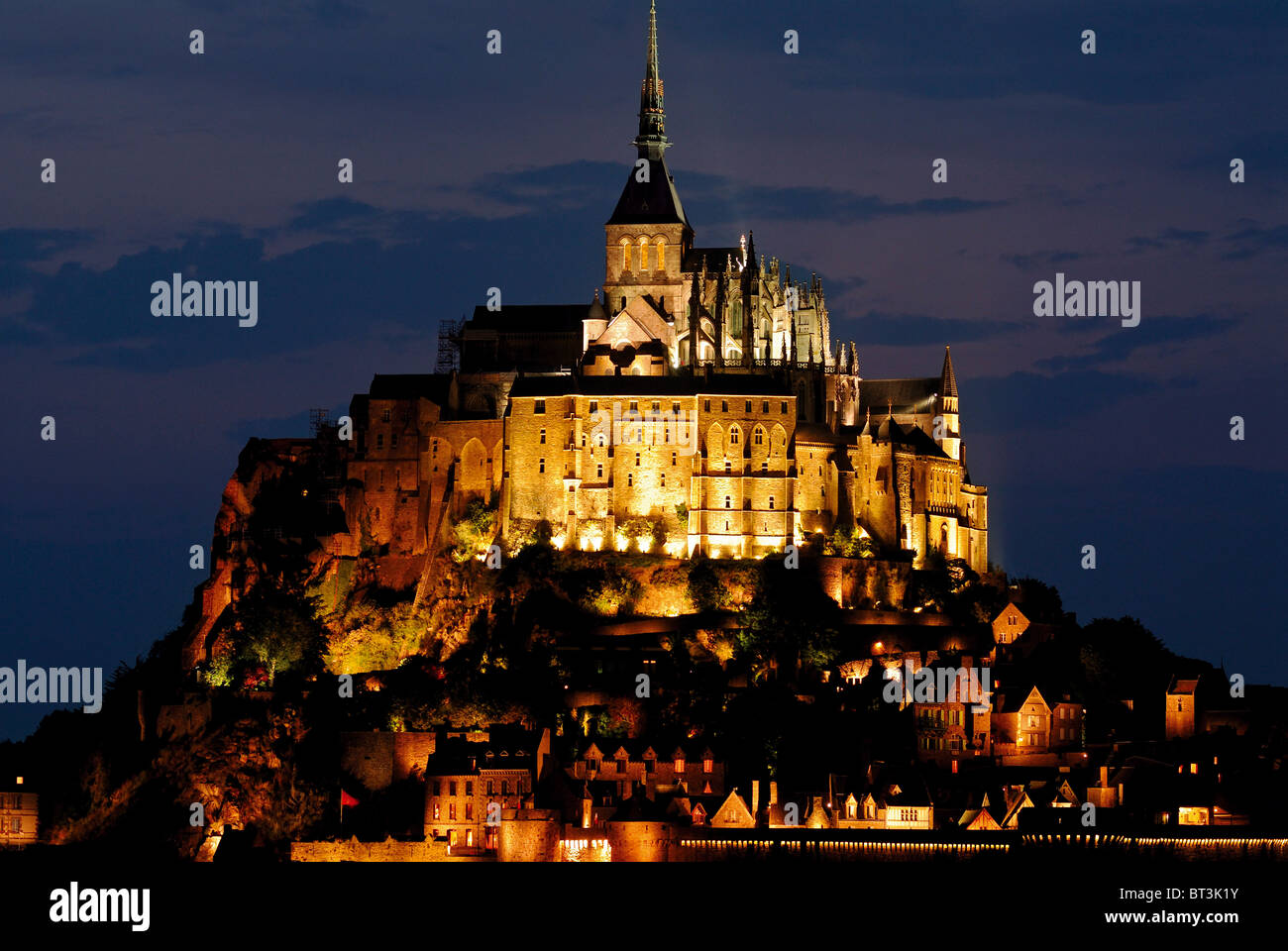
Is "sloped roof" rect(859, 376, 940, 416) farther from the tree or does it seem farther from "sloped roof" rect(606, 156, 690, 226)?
the tree

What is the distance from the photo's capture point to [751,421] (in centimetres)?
12444

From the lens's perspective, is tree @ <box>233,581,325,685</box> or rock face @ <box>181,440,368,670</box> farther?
rock face @ <box>181,440,368,670</box>

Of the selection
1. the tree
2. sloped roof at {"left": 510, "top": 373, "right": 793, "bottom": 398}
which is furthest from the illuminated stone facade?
the tree

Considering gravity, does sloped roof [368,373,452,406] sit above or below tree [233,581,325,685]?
above

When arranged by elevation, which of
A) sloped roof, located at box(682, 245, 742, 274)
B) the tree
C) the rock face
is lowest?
the tree

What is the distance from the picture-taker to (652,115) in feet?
454

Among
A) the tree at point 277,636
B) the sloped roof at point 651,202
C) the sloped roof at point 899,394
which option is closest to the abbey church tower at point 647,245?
the sloped roof at point 651,202

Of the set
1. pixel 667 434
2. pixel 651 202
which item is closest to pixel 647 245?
pixel 651 202

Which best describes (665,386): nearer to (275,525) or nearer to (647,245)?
(647,245)

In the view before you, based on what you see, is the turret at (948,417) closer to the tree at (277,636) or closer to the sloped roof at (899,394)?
the sloped roof at (899,394)

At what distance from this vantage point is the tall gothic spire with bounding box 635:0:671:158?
452 feet

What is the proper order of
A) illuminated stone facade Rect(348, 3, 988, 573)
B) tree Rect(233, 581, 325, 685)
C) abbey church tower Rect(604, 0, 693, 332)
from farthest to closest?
abbey church tower Rect(604, 0, 693, 332) → illuminated stone facade Rect(348, 3, 988, 573) → tree Rect(233, 581, 325, 685)
